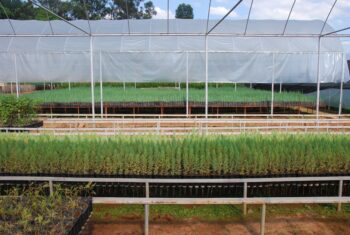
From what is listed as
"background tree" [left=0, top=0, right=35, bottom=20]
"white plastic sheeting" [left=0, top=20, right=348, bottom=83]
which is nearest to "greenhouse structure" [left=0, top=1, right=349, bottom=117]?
"white plastic sheeting" [left=0, top=20, right=348, bottom=83]

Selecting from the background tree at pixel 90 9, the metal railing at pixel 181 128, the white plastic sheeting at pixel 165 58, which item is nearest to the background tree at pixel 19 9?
the background tree at pixel 90 9

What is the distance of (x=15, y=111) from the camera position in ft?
27.0

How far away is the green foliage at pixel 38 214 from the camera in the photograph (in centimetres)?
260

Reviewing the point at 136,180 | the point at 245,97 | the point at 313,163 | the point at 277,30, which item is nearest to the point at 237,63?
the point at 245,97

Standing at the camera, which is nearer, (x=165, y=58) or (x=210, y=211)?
(x=210, y=211)

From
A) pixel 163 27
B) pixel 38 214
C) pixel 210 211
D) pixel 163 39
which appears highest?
pixel 163 27

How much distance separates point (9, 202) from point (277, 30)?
537 inches

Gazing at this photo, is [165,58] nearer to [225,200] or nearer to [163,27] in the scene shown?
[163,27]

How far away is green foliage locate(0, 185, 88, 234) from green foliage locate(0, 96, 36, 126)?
549 cm

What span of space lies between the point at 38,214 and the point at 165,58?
10.2m

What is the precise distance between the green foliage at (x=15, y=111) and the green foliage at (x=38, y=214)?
549cm

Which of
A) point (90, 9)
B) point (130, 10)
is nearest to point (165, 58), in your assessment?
point (130, 10)

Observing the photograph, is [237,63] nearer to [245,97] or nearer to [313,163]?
[245,97]

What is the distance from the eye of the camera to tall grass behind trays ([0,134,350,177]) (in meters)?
4.39
